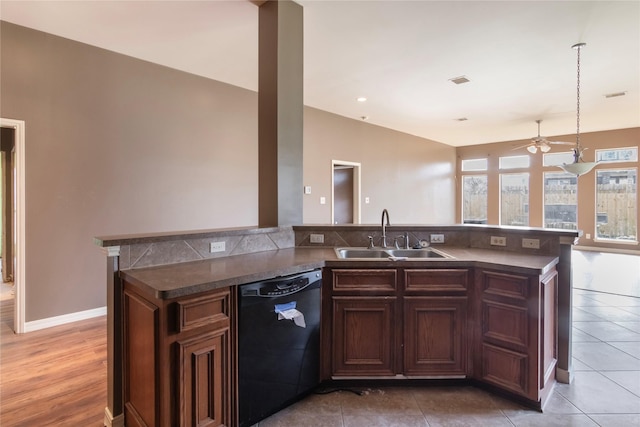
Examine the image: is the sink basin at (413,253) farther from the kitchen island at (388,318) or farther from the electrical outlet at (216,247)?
the electrical outlet at (216,247)

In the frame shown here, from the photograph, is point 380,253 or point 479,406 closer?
point 479,406

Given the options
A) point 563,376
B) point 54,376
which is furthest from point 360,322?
point 54,376

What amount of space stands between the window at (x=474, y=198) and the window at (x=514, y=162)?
63cm

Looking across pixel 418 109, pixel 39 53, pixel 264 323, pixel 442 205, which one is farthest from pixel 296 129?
pixel 442 205

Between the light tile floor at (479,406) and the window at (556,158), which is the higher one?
the window at (556,158)

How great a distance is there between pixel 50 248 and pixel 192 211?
148cm

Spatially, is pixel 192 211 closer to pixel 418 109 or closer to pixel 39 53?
pixel 39 53

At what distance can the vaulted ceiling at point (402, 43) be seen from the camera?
2.84 meters

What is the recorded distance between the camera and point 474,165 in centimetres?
1037

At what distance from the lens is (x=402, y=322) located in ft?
7.13

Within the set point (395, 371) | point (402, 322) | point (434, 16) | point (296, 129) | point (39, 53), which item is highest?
point (434, 16)

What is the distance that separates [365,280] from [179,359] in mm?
1174

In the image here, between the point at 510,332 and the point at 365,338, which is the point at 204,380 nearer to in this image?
the point at 365,338

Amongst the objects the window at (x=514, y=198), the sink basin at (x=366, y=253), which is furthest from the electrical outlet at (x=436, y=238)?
the window at (x=514, y=198)
